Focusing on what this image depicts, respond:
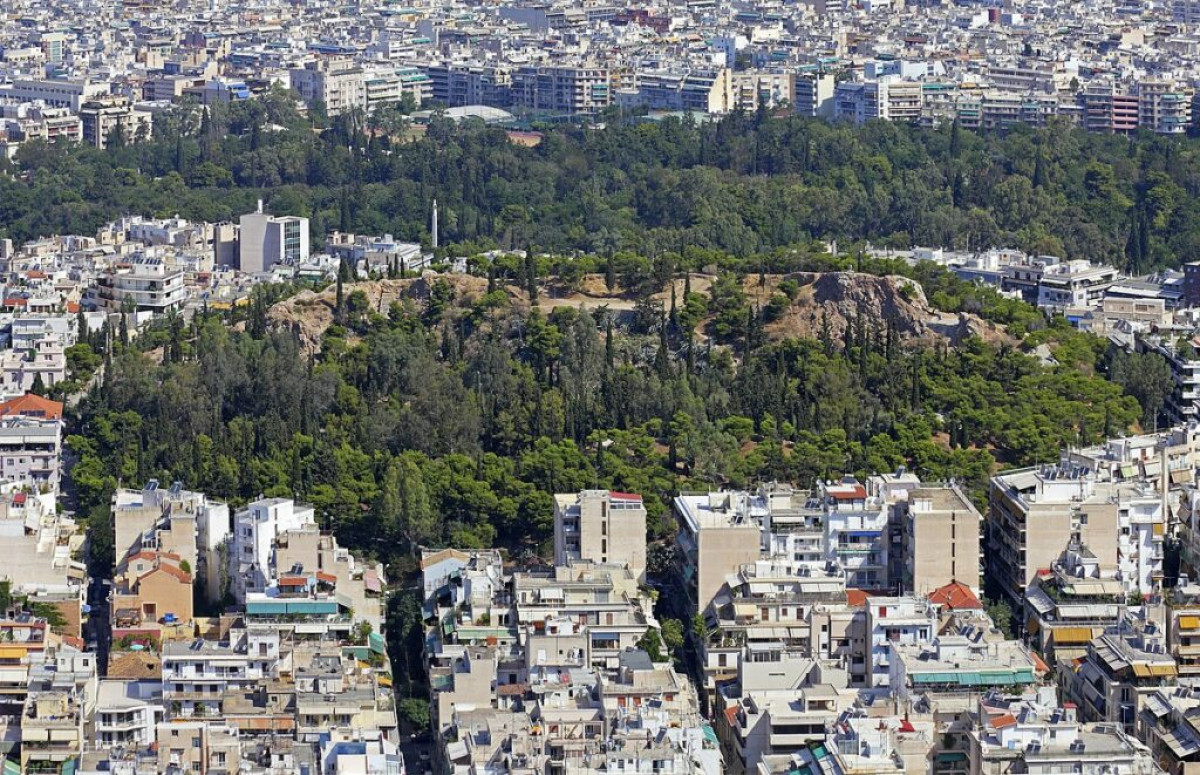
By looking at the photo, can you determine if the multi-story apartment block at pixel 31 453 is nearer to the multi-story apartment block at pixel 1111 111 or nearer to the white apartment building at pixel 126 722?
the white apartment building at pixel 126 722

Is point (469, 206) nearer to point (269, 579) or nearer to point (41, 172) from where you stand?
point (41, 172)

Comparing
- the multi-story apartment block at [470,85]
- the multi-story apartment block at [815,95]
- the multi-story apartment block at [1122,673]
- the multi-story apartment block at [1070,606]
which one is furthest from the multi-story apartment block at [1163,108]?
the multi-story apartment block at [1122,673]

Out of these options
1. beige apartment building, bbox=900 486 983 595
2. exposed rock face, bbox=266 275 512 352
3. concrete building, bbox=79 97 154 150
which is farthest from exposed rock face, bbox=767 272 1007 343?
concrete building, bbox=79 97 154 150

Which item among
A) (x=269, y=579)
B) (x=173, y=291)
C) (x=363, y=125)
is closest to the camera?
(x=269, y=579)

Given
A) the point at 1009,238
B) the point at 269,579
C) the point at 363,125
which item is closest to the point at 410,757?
the point at 269,579

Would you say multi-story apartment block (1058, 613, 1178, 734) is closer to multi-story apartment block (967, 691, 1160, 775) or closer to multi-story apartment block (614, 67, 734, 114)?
multi-story apartment block (967, 691, 1160, 775)

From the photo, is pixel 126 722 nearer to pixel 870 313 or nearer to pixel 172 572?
pixel 172 572
